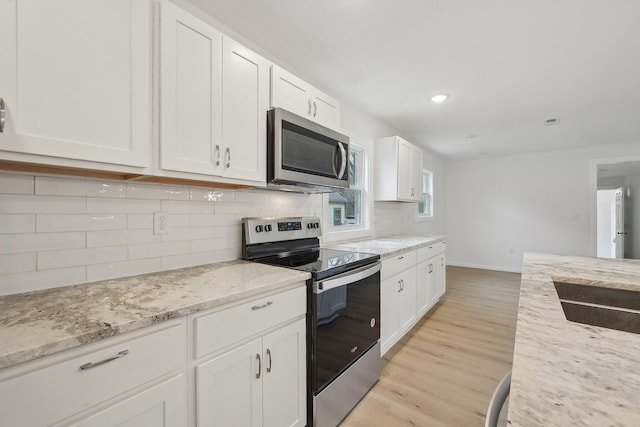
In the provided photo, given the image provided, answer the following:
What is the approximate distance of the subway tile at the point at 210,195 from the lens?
168cm

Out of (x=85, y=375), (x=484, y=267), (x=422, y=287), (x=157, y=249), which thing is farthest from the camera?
(x=484, y=267)

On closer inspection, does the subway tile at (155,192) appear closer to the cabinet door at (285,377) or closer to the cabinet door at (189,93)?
the cabinet door at (189,93)

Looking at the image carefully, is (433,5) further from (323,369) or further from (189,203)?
(323,369)

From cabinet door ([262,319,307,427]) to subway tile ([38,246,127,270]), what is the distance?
83cm

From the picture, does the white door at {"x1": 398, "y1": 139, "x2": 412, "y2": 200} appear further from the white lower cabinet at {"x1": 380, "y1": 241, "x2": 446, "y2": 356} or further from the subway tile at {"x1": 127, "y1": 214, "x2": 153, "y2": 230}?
the subway tile at {"x1": 127, "y1": 214, "x2": 153, "y2": 230}

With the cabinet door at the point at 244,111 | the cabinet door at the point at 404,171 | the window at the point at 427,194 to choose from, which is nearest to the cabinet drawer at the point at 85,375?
the cabinet door at the point at 244,111

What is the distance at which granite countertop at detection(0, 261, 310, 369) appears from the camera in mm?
748

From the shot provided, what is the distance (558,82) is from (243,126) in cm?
294

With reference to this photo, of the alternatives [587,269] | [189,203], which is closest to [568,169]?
[587,269]

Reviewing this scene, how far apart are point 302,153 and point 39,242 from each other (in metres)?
1.37

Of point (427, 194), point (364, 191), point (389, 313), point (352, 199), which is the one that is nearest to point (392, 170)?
point (364, 191)

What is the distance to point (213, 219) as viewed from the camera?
178 centimetres

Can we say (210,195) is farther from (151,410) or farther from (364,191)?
(364,191)

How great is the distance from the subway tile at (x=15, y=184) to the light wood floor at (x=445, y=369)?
1992 mm
